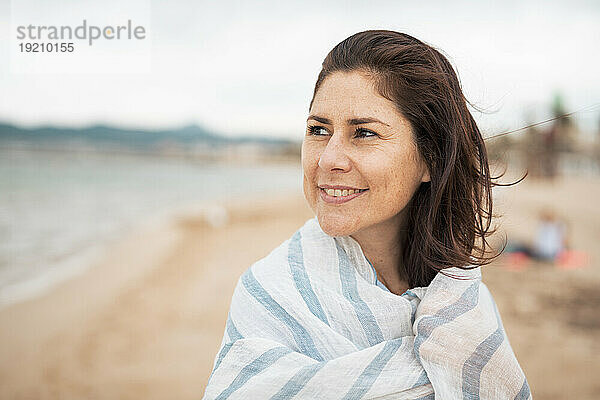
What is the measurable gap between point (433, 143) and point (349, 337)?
58cm

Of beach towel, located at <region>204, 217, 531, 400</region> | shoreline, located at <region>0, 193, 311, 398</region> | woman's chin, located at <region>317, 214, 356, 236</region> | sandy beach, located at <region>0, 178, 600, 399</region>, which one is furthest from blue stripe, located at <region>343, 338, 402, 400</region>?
shoreline, located at <region>0, 193, 311, 398</region>

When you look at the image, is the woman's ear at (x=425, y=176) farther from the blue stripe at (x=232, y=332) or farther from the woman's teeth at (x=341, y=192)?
the blue stripe at (x=232, y=332)

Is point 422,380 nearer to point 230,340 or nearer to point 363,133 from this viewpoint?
point 230,340

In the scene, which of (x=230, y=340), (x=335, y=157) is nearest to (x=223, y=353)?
(x=230, y=340)

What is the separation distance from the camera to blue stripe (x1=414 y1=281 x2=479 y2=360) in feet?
4.71

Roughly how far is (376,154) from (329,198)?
0.56ft

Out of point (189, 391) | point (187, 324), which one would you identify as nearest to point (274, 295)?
point (189, 391)

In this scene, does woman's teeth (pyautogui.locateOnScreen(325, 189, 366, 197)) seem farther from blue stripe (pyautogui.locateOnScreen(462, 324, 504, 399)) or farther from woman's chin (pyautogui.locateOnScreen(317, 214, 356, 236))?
blue stripe (pyautogui.locateOnScreen(462, 324, 504, 399))

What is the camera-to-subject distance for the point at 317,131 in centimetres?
155

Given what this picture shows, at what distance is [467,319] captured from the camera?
149 cm

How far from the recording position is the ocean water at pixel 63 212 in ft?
32.7

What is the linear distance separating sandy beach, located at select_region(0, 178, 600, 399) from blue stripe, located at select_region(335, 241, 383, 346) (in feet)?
2.59

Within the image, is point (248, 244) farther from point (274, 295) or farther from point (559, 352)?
point (274, 295)

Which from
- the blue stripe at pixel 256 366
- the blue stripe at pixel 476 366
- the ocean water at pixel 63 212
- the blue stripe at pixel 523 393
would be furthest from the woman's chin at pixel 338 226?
the ocean water at pixel 63 212
